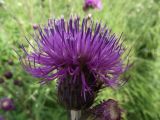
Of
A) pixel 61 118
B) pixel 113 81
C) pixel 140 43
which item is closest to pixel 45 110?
pixel 61 118

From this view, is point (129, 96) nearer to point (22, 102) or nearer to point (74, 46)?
point (22, 102)

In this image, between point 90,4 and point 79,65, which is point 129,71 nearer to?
point 90,4

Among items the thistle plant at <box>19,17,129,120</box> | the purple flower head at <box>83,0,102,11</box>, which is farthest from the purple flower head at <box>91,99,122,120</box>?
the purple flower head at <box>83,0,102,11</box>

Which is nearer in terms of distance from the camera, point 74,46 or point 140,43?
point 74,46

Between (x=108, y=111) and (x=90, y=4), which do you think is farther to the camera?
(x=90, y=4)

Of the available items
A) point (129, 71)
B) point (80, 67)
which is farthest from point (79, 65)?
point (129, 71)
